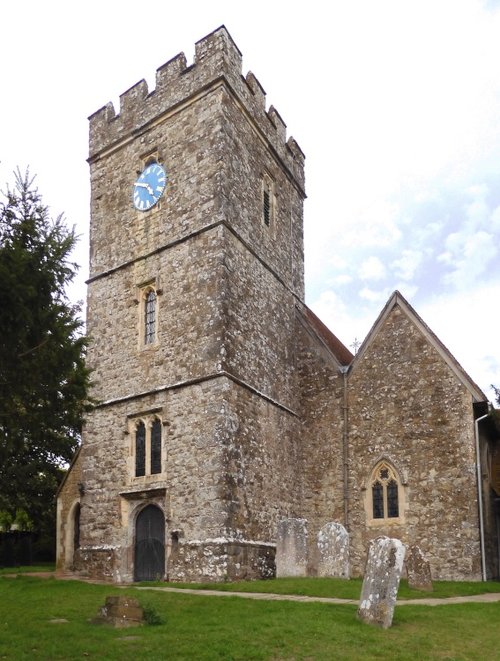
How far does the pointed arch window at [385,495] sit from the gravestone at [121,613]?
34.9ft

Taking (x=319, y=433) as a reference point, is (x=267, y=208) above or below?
above

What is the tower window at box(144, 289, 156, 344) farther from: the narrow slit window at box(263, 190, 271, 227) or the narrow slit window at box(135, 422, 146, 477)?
the narrow slit window at box(263, 190, 271, 227)

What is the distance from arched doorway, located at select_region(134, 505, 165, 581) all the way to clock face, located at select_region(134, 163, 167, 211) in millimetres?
8959

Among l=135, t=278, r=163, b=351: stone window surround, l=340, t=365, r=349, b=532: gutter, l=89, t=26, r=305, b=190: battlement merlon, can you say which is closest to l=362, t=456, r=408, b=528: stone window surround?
l=340, t=365, r=349, b=532: gutter

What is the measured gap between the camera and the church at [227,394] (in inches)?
722

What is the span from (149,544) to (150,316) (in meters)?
6.33

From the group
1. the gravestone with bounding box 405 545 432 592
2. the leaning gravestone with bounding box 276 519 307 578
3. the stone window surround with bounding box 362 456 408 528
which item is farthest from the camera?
the stone window surround with bounding box 362 456 408 528

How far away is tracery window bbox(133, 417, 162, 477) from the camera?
63.2 ft

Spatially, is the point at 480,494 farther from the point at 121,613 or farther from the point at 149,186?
the point at 149,186

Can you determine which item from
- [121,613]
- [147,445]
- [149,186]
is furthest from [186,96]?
[121,613]

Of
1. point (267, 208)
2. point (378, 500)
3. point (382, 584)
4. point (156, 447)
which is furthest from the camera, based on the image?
point (267, 208)

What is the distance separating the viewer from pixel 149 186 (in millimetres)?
21891

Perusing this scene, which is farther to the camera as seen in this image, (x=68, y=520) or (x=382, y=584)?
(x=68, y=520)

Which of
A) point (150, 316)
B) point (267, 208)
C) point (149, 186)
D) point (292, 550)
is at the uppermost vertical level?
point (149, 186)
